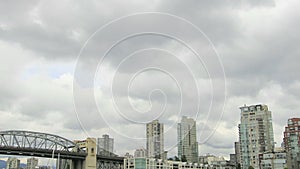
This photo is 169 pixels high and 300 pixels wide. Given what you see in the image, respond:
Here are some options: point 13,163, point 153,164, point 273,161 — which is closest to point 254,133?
point 273,161

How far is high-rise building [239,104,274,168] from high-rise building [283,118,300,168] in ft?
15.0

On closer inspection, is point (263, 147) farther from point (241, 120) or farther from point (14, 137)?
point (14, 137)

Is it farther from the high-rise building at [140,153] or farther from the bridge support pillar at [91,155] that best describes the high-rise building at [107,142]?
the bridge support pillar at [91,155]

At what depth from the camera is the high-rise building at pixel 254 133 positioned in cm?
8802

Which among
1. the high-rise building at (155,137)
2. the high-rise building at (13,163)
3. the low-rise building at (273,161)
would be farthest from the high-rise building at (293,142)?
the high-rise building at (13,163)

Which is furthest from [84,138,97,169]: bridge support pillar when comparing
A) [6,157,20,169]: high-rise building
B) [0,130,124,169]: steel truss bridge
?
[6,157,20,169]: high-rise building

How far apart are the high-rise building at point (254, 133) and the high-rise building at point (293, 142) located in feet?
15.0

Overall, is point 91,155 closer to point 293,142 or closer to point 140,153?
point 140,153

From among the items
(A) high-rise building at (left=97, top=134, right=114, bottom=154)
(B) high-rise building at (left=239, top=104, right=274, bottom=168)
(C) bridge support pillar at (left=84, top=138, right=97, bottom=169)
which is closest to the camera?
(A) high-rise building at (left=97, top=134, right=114, bottom=154)

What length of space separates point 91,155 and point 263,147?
161ft

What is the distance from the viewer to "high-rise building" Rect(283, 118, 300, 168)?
80.2 m

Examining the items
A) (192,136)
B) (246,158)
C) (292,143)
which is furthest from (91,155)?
(292,143)

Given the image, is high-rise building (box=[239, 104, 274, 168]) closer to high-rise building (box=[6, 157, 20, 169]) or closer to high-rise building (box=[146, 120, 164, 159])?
high-rise building (box=[146, 120, 164, 159])

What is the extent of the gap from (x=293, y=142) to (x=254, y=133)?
9.61 metres
